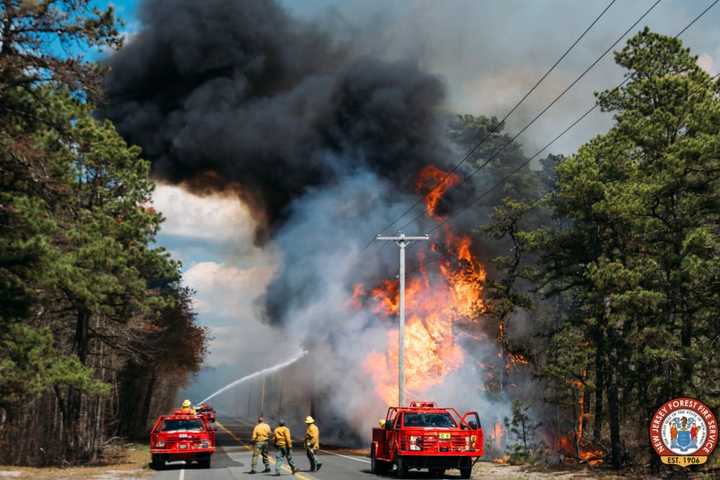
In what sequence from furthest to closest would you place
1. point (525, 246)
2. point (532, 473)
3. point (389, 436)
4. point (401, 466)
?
point (525, 246), point (532, 473), point (389, 436), point (401, 466)

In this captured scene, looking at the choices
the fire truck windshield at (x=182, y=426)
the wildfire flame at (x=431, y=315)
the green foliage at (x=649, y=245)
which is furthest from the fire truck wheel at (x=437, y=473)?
the wildfire flame at (x=431, y=315)

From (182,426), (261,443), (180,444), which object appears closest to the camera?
(261,443)

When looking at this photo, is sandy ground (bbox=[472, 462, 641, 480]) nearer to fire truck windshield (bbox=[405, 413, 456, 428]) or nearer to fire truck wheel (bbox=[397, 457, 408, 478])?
fire truck windshield (bbox=[405, 413, 456, 428])

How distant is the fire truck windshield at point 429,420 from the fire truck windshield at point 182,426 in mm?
8882

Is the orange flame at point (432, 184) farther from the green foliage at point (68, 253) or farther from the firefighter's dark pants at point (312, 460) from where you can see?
the firefighter's dark pants at point (312, 460)

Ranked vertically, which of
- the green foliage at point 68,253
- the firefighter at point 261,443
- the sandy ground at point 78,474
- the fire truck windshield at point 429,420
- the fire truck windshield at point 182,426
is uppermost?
the green foliage at point 68,253

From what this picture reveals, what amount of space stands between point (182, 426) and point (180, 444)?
0.80m

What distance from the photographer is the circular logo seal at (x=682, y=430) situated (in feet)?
38.5

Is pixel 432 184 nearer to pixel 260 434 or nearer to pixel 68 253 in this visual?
pixel 260 434

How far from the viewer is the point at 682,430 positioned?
39.0 ft

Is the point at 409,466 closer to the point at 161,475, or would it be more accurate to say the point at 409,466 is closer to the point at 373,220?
the point at 161,475

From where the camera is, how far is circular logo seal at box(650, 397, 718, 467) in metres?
11.7

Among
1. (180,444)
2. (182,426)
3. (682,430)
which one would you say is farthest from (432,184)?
(682,430)

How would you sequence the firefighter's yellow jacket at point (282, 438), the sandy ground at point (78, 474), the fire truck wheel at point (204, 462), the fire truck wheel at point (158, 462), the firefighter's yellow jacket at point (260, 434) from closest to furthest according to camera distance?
the firefighter's yellow jacket at point (282, 438) → the sandy ground at point (78, 474) → the firefighter's yellow jacket at point (260, 434) → the fire truck wheel at point (158, 462) → the fire truck wheel at point (204, 462)
